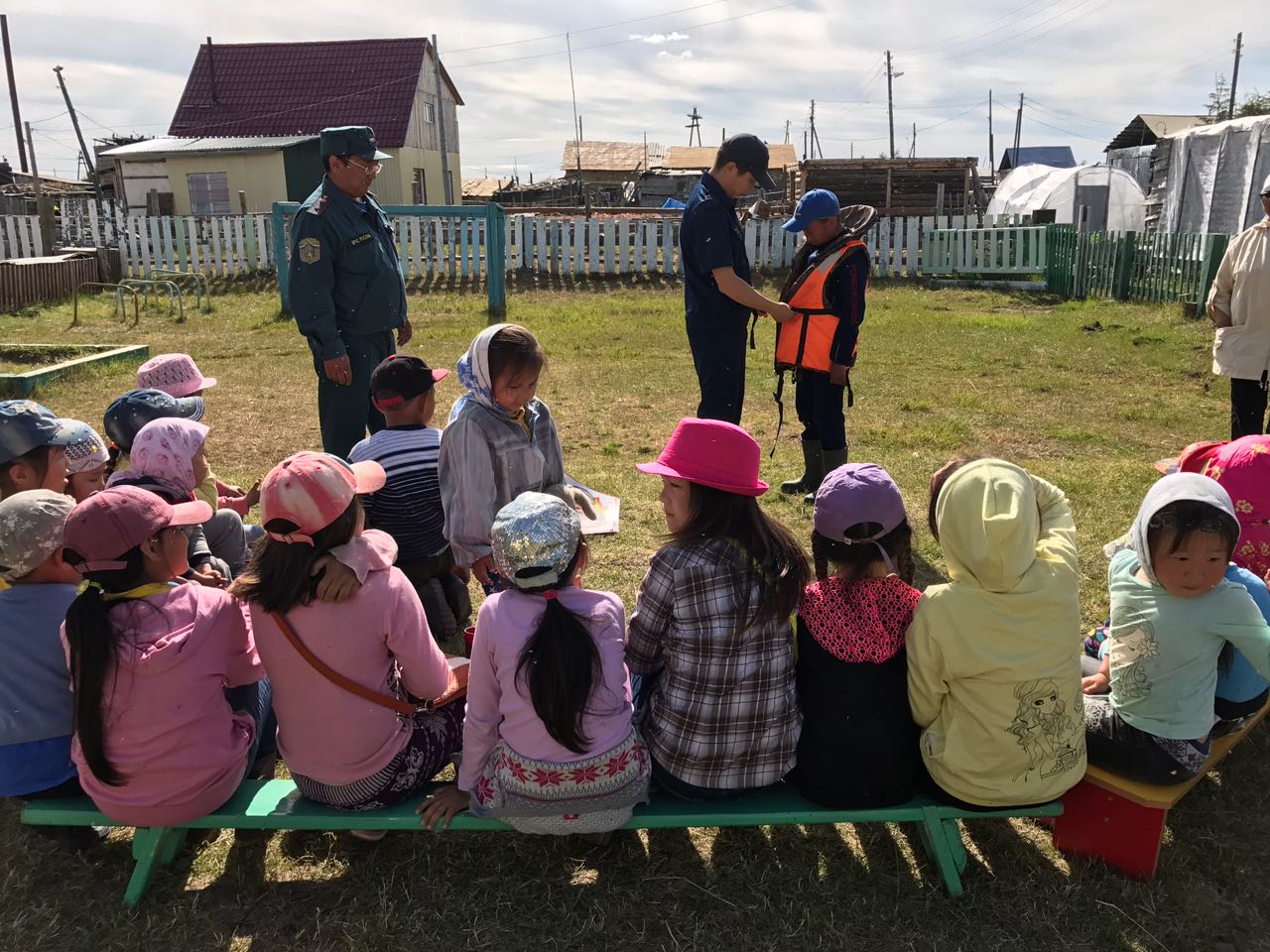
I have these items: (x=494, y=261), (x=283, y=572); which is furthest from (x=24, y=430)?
(x=494, y=261)

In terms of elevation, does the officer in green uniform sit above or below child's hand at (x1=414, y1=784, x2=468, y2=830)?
above

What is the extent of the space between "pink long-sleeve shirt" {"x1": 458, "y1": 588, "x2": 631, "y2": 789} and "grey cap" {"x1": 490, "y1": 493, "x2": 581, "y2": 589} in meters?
0.07

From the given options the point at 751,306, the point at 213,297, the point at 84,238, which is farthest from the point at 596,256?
the point at 751,306

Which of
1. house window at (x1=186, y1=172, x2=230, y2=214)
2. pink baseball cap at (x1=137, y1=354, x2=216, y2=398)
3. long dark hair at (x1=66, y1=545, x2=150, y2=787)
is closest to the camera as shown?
long dark hair at (x1=66, y1=545, x2=150, y2=787)

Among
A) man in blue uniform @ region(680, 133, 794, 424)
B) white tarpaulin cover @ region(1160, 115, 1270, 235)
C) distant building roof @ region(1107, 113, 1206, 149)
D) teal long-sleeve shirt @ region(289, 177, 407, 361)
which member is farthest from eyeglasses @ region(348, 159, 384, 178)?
distant building roof @ region(1107, 113, 1206, 149)

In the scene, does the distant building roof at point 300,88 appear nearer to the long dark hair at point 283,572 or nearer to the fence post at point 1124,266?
the fence post at point 1124,266

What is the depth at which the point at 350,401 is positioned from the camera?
16.4 ft

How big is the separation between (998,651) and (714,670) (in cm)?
70

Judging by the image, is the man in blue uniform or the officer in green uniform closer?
the man in blue uniform

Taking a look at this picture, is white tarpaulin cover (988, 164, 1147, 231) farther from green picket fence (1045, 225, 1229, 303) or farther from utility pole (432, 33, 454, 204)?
utility pole (432, 33, 454, 204)

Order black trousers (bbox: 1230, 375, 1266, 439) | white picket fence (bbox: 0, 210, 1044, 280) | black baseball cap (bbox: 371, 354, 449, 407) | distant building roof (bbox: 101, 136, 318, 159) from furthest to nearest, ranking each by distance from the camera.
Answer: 1. distant building roof (bbox: 101, 136, 318, 159)
2. white picket fence (bbox: 0, 210, 1044, 280)
3. black trousers (bbox: 1230, 375, 1266, 439)
4. black baseball cap (bbox: 371, 354, 449, 407)

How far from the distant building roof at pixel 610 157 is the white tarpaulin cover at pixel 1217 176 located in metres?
29.8

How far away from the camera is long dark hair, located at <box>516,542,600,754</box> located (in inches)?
86.1

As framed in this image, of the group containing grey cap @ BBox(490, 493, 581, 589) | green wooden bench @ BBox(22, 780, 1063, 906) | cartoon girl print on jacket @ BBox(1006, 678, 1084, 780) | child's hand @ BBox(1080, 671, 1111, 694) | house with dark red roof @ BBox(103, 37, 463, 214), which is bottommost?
green wooden bench @ BBox(22, 780, 1063, 906)
